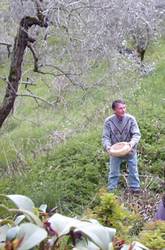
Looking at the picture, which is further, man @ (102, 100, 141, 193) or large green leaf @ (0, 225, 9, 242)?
man @ (102, 100, 141, 193)

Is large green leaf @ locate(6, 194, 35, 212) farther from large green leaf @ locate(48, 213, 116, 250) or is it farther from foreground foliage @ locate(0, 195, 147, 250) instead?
large green leaf @ locate(48, 213, 116, 250)

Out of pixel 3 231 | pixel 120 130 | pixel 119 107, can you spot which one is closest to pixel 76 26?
pixel 119 107

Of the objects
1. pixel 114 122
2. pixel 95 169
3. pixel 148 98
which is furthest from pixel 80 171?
pixel 148 98

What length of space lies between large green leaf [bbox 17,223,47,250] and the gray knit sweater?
7101 mm

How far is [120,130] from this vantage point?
883 centimetres

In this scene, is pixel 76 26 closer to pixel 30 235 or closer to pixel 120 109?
pixel 120 109

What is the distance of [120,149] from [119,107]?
606 millimetres

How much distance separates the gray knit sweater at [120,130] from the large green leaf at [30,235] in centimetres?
710

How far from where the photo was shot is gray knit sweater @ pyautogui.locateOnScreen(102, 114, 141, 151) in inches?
344

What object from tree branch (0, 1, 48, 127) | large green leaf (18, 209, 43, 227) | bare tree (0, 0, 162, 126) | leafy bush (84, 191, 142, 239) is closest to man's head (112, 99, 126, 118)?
bare tree (0, 0, 162, 126)

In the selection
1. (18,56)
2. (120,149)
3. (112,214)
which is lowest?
(120,149)

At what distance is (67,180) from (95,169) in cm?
65

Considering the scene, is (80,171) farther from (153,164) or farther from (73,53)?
(73,53)

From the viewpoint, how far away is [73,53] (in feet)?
31.7
